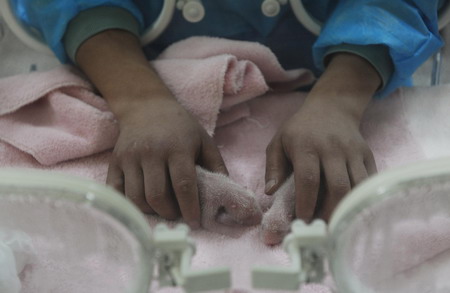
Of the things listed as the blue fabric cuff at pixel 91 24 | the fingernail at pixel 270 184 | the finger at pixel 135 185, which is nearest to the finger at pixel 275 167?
the fingernail at pixel 270 184

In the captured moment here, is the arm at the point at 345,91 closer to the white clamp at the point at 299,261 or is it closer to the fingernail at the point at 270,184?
the fingernail at the point at 270,184

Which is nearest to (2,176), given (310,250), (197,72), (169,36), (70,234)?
(70,234)

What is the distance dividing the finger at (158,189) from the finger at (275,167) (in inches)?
3.5

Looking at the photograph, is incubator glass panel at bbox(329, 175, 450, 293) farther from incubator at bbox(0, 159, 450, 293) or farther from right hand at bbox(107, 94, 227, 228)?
right hand at bbox(107, 94, 227, 228)

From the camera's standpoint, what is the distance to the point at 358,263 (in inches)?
16.3

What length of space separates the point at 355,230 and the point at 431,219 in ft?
0.28

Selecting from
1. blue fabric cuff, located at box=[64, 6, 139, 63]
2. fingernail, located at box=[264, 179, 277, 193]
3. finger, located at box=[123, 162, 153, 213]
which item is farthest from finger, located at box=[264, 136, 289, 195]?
blue fabric cuff, located at box=[64, 6, 139, 63]

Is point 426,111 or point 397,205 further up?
point 397,205

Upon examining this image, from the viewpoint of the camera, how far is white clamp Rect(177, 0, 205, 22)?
708 millimetres

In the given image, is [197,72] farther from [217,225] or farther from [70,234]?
[70,234]

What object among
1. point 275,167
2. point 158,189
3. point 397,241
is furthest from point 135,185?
point 397,241

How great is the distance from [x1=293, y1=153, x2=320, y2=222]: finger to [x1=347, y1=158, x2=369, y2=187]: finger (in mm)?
32

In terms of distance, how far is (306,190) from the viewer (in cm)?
53

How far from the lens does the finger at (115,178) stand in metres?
0.57
